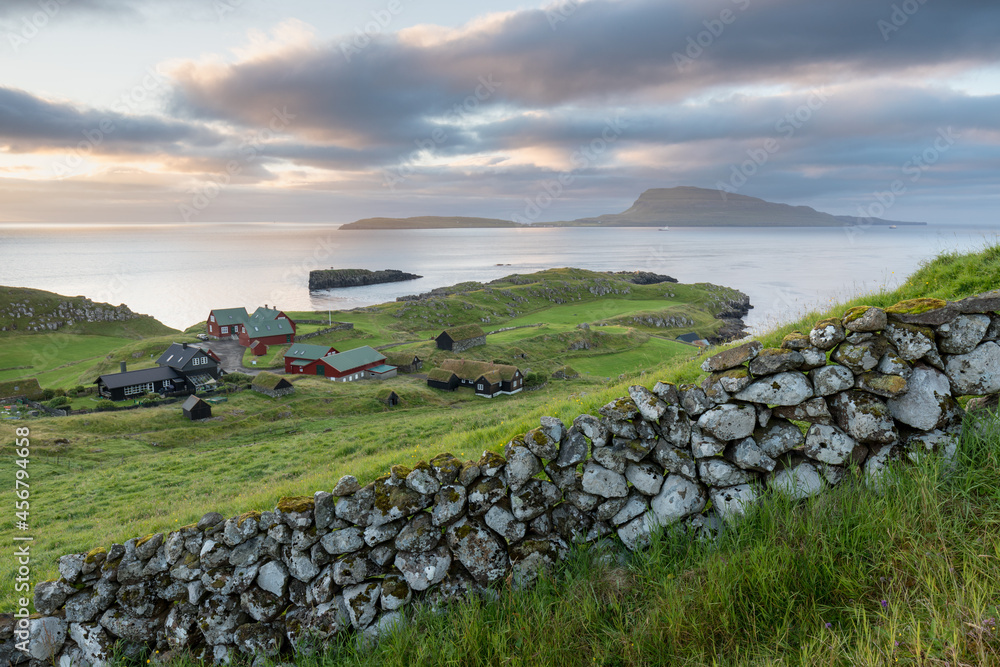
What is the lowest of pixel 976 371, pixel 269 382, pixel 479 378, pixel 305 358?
pixel 479 378

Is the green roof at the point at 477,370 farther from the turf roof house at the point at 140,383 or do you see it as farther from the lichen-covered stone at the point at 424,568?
the lichen-covered stone at the point at 424,568

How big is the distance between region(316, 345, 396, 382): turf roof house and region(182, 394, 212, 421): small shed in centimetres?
1871

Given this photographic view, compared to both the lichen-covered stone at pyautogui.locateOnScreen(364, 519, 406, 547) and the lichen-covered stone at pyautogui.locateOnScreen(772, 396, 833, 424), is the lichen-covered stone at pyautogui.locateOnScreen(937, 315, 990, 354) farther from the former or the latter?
the lichen-covered stone at pyautogui.locateOnScreen(364, 519, 406, 547)

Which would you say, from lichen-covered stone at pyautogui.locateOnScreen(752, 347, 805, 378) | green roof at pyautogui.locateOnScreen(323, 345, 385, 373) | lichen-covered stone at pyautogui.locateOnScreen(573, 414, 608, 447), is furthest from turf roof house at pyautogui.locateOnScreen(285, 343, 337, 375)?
lichen-covered stone at pyautogui.locateOnScreen(752, 347, 805, 378)

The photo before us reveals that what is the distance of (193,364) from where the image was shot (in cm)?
5997

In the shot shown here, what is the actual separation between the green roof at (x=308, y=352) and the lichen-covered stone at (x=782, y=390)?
2652 inches

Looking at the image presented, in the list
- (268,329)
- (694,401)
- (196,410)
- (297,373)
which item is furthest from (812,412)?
(268,329)

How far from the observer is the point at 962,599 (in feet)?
→ 12.7

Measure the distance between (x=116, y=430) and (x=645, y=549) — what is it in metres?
48.6

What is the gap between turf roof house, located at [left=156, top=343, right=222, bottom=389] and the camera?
5838cm

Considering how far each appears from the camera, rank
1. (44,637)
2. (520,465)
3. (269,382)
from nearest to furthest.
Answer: (520,465), (44,637), (269,382)

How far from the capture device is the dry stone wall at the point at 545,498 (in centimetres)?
543

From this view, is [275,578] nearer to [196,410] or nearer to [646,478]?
[646,478]

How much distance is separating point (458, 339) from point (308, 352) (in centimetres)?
2345
